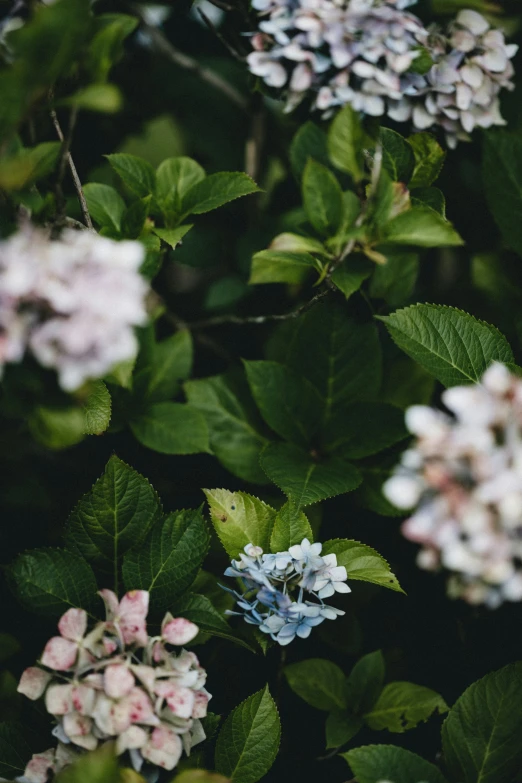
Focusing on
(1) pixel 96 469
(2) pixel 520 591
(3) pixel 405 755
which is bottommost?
(1) pixel 96 469

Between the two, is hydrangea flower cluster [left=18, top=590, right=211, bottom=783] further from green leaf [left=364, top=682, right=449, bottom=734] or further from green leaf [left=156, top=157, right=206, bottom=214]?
green leaf [left=156, top=157, right=206, bottom=214]

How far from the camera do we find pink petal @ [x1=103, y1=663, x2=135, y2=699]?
0.77m

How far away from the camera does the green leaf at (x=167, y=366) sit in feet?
4.22

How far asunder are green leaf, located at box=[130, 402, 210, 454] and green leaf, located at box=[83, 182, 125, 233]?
32 cm

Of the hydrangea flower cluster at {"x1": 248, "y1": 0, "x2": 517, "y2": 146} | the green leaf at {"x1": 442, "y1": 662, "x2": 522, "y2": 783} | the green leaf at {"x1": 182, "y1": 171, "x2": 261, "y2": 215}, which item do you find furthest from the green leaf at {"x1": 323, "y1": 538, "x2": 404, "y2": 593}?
the hydrangea flower cluster at {"x1": 248, "y1": 0, "x2": 517, "y2": 146}

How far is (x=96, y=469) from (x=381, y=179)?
788 mm

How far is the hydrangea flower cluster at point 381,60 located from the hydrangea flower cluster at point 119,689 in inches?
29.9

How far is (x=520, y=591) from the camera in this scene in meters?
0.67

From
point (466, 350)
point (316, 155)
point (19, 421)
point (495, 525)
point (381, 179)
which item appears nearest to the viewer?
point (495, 525)

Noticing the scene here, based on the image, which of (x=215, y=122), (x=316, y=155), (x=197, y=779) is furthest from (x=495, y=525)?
(x=215, y=122)

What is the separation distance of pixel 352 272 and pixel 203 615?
0.51 m

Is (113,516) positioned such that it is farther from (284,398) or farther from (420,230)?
(420,230)

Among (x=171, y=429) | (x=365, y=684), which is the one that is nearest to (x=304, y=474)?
(x=171, y=429)

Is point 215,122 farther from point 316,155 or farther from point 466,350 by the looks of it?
point 466,350
